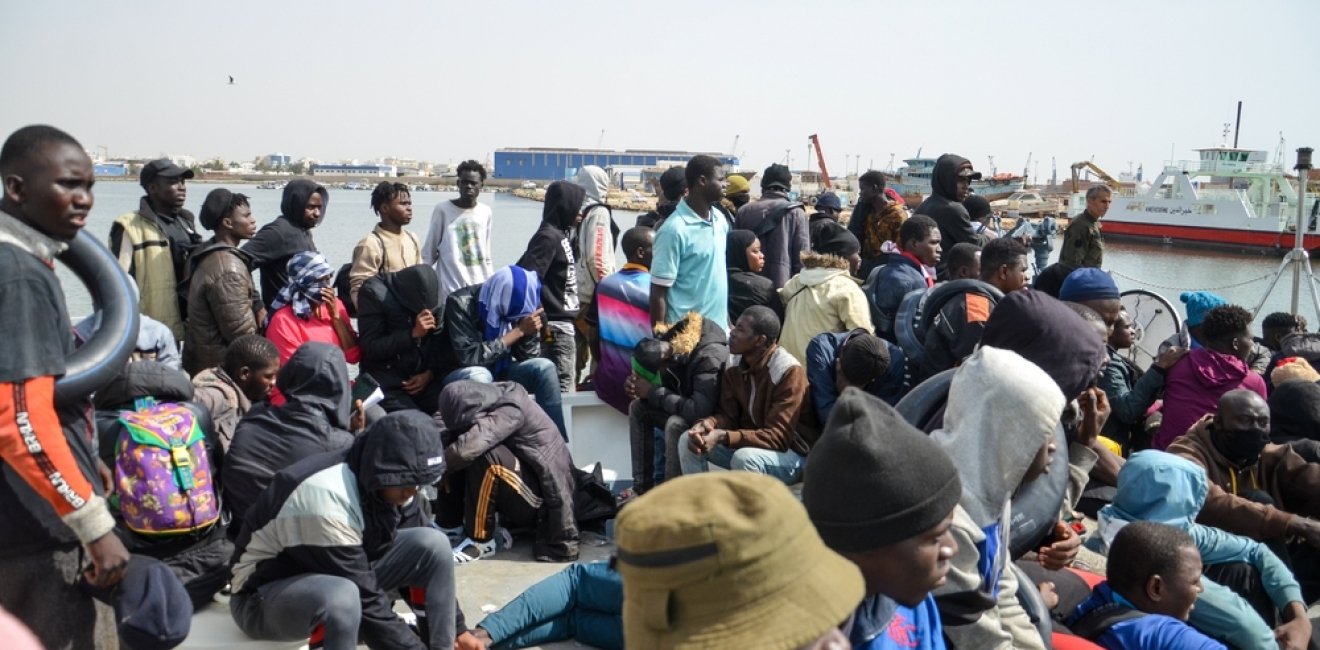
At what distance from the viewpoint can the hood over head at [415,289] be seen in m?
5.61

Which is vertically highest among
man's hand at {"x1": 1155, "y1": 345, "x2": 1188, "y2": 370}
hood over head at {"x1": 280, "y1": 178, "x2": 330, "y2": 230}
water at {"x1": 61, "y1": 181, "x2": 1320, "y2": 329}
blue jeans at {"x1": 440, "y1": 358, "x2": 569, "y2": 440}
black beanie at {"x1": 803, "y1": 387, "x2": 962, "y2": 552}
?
hood over head at {"x1": 280, "y1": 178, "x2": 330, "y2": 230}

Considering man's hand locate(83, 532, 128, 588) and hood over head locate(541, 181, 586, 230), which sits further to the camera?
hood over head locate(541, 181, 586, 230)

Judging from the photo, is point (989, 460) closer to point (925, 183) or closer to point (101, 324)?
point (101, 324)

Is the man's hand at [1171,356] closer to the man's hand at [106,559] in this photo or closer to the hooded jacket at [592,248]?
the hooded jacket at [592,248]

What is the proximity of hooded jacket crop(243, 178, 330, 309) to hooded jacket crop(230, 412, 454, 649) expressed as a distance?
2.53m

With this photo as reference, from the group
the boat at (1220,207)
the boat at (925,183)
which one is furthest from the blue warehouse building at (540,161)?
the boat at (1220,207)

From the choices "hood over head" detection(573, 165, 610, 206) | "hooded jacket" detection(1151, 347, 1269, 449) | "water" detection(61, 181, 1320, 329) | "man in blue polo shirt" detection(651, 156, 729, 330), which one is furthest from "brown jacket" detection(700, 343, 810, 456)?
"water" detection(61, 181, 1320, 329)

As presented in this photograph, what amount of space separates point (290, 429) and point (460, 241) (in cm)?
294

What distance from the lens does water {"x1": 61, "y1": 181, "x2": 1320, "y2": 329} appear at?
14.0 metres

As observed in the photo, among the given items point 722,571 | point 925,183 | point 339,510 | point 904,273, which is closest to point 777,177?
point 904,273

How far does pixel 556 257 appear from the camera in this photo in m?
6.75

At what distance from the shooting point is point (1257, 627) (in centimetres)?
376

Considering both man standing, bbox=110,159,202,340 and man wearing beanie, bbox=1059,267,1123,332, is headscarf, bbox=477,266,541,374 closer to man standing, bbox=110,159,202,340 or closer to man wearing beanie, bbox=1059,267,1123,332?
man standing, bbox=110,159,202,340

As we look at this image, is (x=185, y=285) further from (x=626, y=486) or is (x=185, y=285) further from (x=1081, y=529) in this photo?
(x=1081, y=529)
